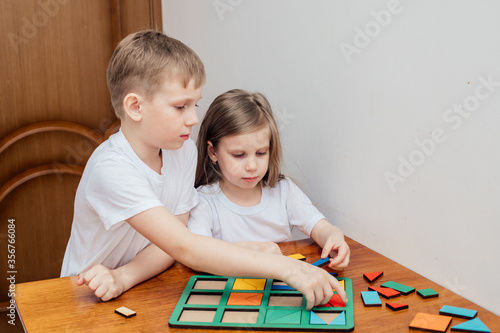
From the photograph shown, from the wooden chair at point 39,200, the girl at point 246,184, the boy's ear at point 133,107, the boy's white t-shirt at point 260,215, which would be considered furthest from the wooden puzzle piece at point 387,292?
the wooden chair at point 39,200

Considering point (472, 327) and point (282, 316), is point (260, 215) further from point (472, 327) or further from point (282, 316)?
point (472, 327)

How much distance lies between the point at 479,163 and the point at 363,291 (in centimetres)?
29

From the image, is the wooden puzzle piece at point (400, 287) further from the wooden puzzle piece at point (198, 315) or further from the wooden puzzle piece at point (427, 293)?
the wooden puzzle piece at point (198, 315)

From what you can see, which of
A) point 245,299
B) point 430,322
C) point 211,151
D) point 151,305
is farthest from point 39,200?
point 430,322

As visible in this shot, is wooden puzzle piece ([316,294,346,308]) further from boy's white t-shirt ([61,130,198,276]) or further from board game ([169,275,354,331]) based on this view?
boy's white t-shirt ([61,130,198,276])

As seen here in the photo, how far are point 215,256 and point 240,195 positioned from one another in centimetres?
38

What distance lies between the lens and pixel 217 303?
810 mm

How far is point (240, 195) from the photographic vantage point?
122cm

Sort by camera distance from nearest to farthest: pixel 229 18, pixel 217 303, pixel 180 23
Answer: pixel 217 303 → pixel 229 18 → pixel 180 23

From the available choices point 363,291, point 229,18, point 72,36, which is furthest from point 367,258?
point 72,36

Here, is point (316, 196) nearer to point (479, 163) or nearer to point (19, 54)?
point (479, 163)

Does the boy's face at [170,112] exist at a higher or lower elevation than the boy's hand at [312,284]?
higher

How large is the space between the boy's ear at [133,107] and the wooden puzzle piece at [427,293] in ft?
1.98

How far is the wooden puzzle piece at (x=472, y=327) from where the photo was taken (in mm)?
716
